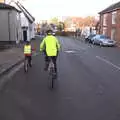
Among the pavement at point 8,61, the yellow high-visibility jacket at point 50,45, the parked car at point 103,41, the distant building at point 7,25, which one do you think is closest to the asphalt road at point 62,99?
the yellow high-visibility jacket at point 50,45

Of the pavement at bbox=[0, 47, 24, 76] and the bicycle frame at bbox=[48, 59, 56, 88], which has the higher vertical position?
the bicycle frame at bbox=[48, 59, 56, 88]

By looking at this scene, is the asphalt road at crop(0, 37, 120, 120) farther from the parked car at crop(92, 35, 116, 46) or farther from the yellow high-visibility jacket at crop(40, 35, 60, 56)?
the parked car at crop(92, 35, 116, 46)

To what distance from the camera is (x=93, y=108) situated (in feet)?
25.9

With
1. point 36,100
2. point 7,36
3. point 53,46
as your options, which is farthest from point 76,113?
point 7,36

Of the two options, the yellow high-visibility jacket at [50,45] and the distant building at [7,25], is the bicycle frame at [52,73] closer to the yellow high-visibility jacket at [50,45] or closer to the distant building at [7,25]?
the yellow high-visibility jacket at [50,45]

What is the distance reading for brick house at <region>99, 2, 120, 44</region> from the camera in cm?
5069

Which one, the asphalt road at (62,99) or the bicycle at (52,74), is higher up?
the bicycle at (52,74)

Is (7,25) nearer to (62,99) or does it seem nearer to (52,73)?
(52,73)

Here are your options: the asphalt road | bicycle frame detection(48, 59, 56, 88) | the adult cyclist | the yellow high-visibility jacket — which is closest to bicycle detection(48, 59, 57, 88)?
bicycle frame detection(48, 59, 56, 88)

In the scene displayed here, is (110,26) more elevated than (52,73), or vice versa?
(110,26)

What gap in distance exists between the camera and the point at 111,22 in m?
54.6

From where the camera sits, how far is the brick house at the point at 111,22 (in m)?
50.7

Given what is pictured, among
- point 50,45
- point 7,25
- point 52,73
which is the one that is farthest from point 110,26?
point 52,73

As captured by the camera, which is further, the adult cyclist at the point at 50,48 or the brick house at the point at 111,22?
the brick house at the point at 111,22
